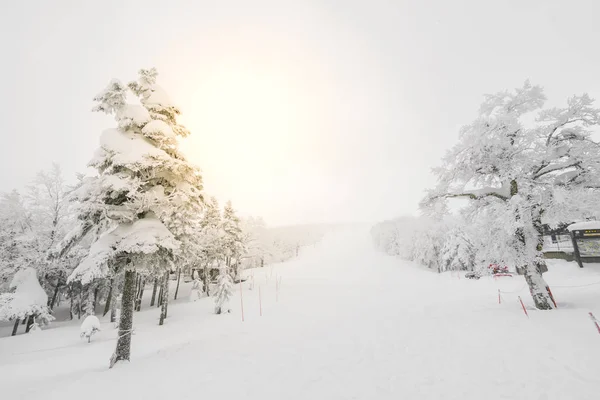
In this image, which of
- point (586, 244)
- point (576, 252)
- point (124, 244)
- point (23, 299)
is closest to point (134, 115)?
point (124, 244)

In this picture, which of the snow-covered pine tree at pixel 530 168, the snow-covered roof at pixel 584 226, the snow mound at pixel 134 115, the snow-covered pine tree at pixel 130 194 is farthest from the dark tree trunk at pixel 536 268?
the snow mound at pixel 134 115

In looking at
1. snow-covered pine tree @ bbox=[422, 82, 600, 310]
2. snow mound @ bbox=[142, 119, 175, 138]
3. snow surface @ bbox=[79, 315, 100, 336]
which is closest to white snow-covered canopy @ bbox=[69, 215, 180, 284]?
snow mound @ bbox=[142, 119, 175, 138]

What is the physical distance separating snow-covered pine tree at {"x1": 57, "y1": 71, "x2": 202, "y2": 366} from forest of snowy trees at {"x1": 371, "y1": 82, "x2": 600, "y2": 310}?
12.5 m

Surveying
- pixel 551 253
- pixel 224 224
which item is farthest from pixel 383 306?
pixel 224 224

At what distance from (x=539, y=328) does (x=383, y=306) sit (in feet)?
28.0

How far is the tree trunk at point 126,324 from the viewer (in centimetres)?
938

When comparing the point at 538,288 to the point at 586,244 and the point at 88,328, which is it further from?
the point at 88,328

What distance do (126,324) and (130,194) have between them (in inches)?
204

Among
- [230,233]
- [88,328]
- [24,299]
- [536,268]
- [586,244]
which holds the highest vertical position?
[230,233]

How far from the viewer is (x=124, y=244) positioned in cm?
901

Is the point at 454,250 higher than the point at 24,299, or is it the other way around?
the point at 454,250

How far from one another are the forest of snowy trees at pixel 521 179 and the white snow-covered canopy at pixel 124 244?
1257 cm

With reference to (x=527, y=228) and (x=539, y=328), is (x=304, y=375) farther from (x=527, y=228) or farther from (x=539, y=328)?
Result: (x=527, y=228)

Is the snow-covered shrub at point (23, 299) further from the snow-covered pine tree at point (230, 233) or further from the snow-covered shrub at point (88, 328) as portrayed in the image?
the snow-covered pine tree at point (230, 233)
